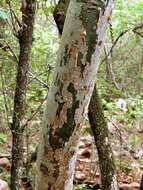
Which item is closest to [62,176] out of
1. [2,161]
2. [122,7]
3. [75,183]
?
[75,183]

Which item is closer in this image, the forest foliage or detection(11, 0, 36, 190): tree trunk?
detection(11, 0, 36, 190): tree trunk

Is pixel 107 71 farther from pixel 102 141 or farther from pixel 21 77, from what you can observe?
pixel 21 77

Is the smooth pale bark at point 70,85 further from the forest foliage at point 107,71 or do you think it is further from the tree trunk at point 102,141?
the tree trunk at point 102,141

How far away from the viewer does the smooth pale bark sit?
1730 millimetres

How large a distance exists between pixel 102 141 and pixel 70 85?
2.03 m

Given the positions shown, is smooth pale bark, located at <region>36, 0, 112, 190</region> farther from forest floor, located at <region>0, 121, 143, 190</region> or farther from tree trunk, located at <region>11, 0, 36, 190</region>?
forest floor, located at <region>0, 121, 143, 190</region>

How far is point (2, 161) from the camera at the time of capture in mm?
6184

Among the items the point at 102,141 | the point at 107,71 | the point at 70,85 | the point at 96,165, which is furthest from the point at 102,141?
the point at 107,71

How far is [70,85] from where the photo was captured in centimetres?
178

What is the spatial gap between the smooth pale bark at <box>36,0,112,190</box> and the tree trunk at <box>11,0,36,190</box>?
1778 mm

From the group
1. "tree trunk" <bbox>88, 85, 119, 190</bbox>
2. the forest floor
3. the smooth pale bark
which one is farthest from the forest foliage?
the smooth pale bark

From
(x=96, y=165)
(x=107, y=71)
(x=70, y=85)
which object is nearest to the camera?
(x=70, y=85)

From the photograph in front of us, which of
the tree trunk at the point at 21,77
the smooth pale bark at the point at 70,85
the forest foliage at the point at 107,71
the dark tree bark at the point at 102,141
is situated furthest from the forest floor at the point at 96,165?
the smooth pale bark at the point at 70,85

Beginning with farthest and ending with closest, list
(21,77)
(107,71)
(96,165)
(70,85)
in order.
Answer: (107,71)
(96,165)
(21,77)
(70,85)
